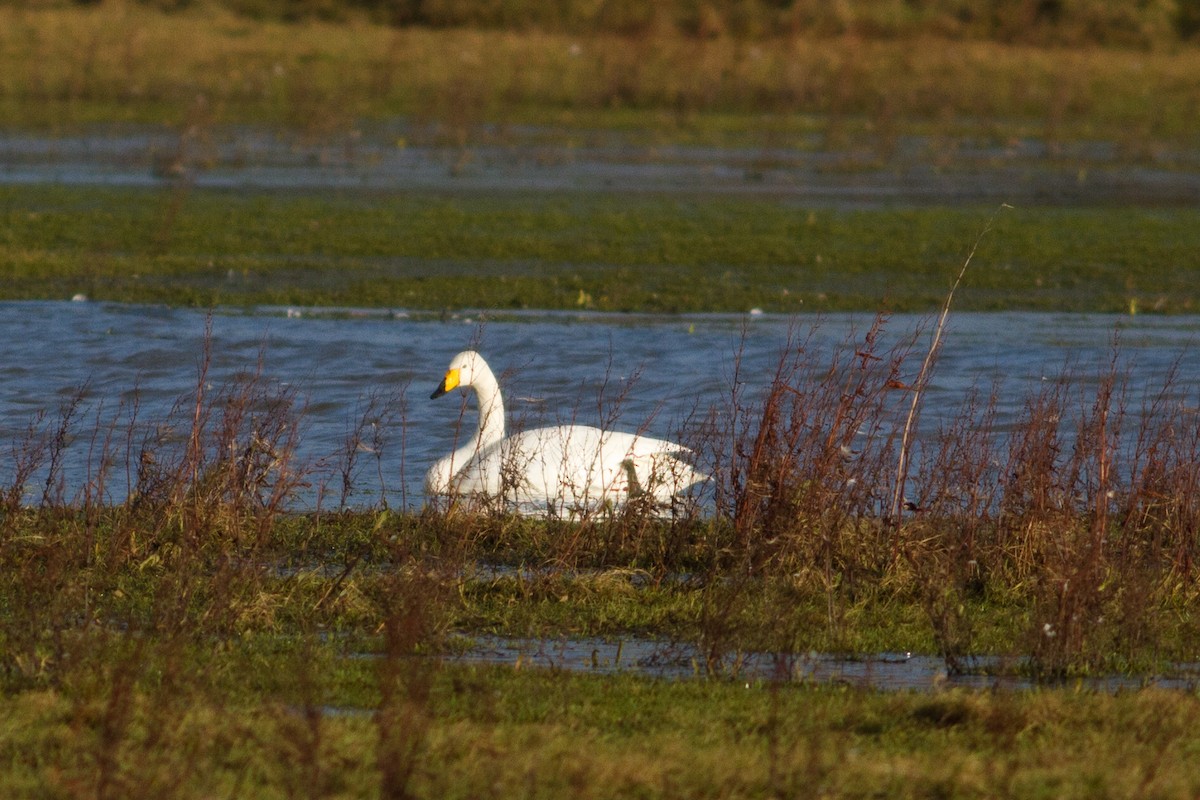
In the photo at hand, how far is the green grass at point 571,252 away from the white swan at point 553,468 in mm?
5150

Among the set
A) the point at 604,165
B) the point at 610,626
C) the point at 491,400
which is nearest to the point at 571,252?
the point at 491,400

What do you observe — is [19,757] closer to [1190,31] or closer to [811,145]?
[811,145]

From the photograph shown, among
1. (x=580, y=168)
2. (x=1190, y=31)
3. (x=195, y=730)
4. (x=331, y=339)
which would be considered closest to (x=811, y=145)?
(x=580, y=168)

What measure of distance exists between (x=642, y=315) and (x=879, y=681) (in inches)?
364

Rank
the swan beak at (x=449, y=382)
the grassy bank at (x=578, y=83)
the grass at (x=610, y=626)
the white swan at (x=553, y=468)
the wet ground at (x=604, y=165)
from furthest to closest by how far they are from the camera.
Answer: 1. the grassy bank at (x=578, y=83)
2. the wet ground at (x=604, y=165)
3. the swan beak at (x=449, y=382)
4. the white swan at (x=553, y=468)
5. the grass at (x=610, y=626)

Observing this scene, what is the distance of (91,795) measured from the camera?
472cm

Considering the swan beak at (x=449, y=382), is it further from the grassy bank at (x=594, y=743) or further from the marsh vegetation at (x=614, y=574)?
the grassy bank at (x=594, y=743)

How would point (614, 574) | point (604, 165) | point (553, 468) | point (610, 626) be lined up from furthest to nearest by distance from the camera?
point (604, 165) < point (553, 468) < point (614, 574) < point (610, 626)

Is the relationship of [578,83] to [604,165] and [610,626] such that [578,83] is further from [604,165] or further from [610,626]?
[610,626]

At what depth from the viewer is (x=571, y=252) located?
730 inches

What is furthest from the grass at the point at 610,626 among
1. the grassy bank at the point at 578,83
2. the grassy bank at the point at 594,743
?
the grassy bank at the point at 578,83

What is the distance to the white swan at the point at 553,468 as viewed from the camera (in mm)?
8594

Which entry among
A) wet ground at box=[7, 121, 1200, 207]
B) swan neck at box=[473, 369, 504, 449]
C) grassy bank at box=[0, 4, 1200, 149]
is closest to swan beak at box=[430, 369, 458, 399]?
swan neck at box=[473, 369, 504, 449]

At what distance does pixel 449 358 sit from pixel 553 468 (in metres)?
4.21
